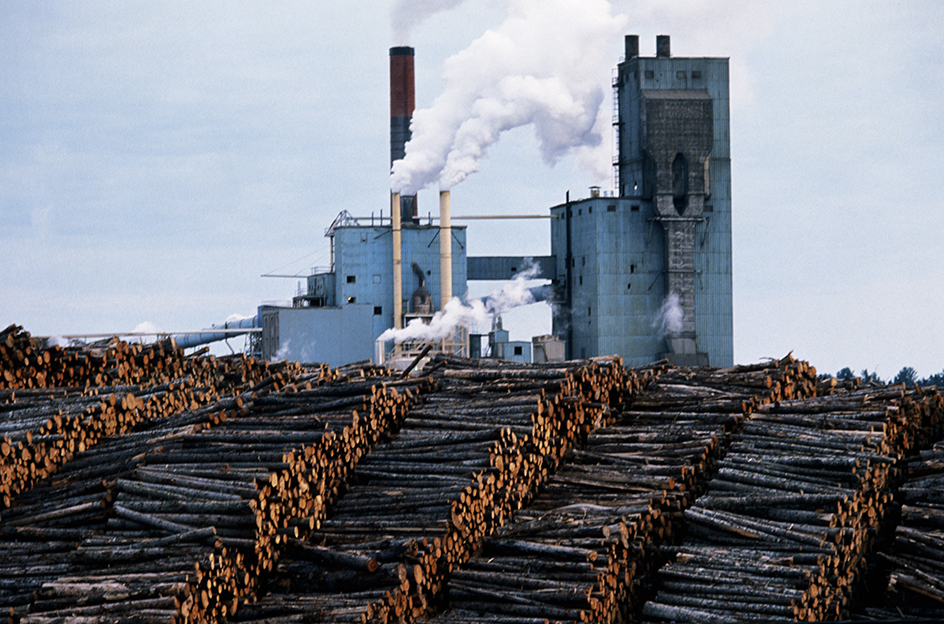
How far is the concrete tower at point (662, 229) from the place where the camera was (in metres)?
54.5

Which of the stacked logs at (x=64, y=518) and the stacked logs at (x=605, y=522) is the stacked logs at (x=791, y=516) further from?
the stacked logs at (x=64, y=518)

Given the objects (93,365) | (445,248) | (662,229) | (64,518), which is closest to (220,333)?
(445,248)

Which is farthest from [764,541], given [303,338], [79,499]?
[303,338]

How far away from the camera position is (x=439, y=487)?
16531mm

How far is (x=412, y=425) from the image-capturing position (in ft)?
61.5

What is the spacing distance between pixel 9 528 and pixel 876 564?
508 inches

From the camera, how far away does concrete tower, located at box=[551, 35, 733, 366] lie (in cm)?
5447

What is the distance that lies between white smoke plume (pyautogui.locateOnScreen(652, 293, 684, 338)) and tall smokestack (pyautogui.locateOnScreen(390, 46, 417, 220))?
13437mm

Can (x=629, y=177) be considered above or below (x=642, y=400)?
above

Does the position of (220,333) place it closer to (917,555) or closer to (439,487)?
(439,487)

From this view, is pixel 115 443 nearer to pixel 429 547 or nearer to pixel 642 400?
pixel 429 547

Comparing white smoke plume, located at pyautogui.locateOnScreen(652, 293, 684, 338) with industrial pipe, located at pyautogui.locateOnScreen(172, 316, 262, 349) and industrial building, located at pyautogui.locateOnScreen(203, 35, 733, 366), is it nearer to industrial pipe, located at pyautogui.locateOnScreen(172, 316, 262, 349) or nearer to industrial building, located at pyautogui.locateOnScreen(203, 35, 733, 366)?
industrial building, located at pyautogui.locateOnScreen(203, 35, 733, 366)

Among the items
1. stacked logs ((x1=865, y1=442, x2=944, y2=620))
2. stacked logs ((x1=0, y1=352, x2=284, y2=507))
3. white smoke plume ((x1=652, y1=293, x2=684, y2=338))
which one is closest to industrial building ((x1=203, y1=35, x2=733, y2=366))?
white smoke plume ((x1=652, y1=293, x2=684, y2=338))

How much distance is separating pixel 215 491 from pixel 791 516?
27.5 ft
